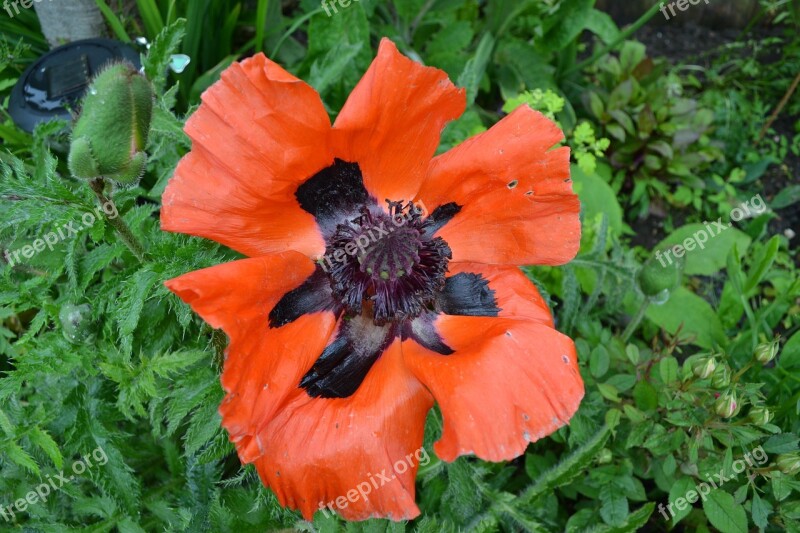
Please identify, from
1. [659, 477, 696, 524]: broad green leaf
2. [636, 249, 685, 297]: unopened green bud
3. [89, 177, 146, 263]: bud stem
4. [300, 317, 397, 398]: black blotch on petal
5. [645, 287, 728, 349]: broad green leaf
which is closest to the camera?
[89, 177, 146, 263]: bud stem

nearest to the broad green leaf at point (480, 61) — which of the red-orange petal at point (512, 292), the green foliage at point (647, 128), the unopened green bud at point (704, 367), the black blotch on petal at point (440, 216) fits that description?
the green foliage at point (647, 128)

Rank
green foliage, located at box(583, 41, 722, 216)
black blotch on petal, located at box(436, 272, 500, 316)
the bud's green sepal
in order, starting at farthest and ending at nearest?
green foliage, located at box(583, 41, 722, 216)
black blotch on petal, located at box(436, 272, 500, 316)
the bud's green sepal

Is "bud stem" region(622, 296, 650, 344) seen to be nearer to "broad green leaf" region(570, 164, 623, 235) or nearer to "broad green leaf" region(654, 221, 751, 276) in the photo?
"broad green leaf" region(570, 164, 623, 235)

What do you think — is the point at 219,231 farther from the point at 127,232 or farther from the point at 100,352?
the point at 100,352

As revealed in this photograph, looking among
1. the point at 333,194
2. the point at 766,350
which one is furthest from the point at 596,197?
the point at 333,194

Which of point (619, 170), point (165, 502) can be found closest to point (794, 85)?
point (619, 170)

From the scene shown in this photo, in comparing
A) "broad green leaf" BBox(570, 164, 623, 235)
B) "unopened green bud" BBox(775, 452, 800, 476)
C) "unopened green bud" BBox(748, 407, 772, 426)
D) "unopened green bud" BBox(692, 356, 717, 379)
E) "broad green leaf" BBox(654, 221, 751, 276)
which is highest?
"unopened green bud" BBox(692, 356, 717, 379)

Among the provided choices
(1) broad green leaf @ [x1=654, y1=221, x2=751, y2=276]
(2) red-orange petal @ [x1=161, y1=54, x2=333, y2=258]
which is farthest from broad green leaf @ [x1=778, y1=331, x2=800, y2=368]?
(2) red-orange petal @ [x1=161, y1=54, x2=333, y2=258]
